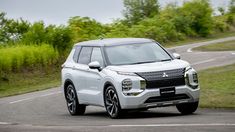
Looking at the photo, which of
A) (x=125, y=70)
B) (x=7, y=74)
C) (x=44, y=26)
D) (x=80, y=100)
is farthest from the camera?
(x=44, y=26)

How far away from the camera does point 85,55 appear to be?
58.1 feet

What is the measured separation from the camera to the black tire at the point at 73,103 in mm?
18094

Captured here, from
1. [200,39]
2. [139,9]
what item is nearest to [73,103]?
[200,39]

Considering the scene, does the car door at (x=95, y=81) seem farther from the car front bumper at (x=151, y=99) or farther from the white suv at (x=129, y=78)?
the car front bumper at (x=151, y=99)

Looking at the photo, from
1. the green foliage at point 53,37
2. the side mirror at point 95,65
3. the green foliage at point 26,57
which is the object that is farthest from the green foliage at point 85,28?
the side mirror at point 95,65

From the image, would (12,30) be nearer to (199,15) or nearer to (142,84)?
(199,15)

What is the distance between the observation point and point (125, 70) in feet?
50.6

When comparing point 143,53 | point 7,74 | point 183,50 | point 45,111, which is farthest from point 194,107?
point 183,50

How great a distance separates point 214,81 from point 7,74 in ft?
49.5

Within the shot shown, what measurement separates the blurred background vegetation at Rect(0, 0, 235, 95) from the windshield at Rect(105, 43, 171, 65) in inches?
622

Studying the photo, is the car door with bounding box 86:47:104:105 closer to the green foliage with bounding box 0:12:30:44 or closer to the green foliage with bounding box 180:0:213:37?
the green foliage with bounding box 0:12:30:44

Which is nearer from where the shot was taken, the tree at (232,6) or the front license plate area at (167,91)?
the front license plate area at (167,91)

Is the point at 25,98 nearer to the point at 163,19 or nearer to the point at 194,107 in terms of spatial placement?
the point at 194,107

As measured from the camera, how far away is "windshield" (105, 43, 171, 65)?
53.3ft
